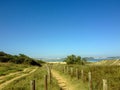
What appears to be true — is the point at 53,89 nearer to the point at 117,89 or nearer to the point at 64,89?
the point at 64,89

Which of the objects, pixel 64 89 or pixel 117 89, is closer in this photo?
pixel 117 89

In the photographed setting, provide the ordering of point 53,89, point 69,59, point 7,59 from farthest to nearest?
point 7,59
point 69,59
point 53,89

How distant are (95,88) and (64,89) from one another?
251 cm

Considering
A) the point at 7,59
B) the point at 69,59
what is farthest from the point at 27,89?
the point at 7,59

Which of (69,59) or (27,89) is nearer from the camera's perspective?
(27,89)

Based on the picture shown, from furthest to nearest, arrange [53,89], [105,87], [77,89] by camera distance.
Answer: [77,89] < [53,89] < [105,87]

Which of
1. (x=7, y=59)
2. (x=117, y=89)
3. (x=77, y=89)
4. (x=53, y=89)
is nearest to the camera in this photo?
(x=117, y=89)

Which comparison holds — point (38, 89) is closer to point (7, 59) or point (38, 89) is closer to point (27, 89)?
point (27, 89)

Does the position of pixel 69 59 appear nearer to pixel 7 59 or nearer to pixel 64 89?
pixel 7 59

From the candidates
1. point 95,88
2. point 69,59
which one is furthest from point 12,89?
point 69,59

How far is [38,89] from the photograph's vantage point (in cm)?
1600

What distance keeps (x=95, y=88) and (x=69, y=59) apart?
67.2 meters

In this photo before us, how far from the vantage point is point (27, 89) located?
52.4 ft

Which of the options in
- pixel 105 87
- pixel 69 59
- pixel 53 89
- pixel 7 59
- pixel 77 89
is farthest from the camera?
pixel 7 59
